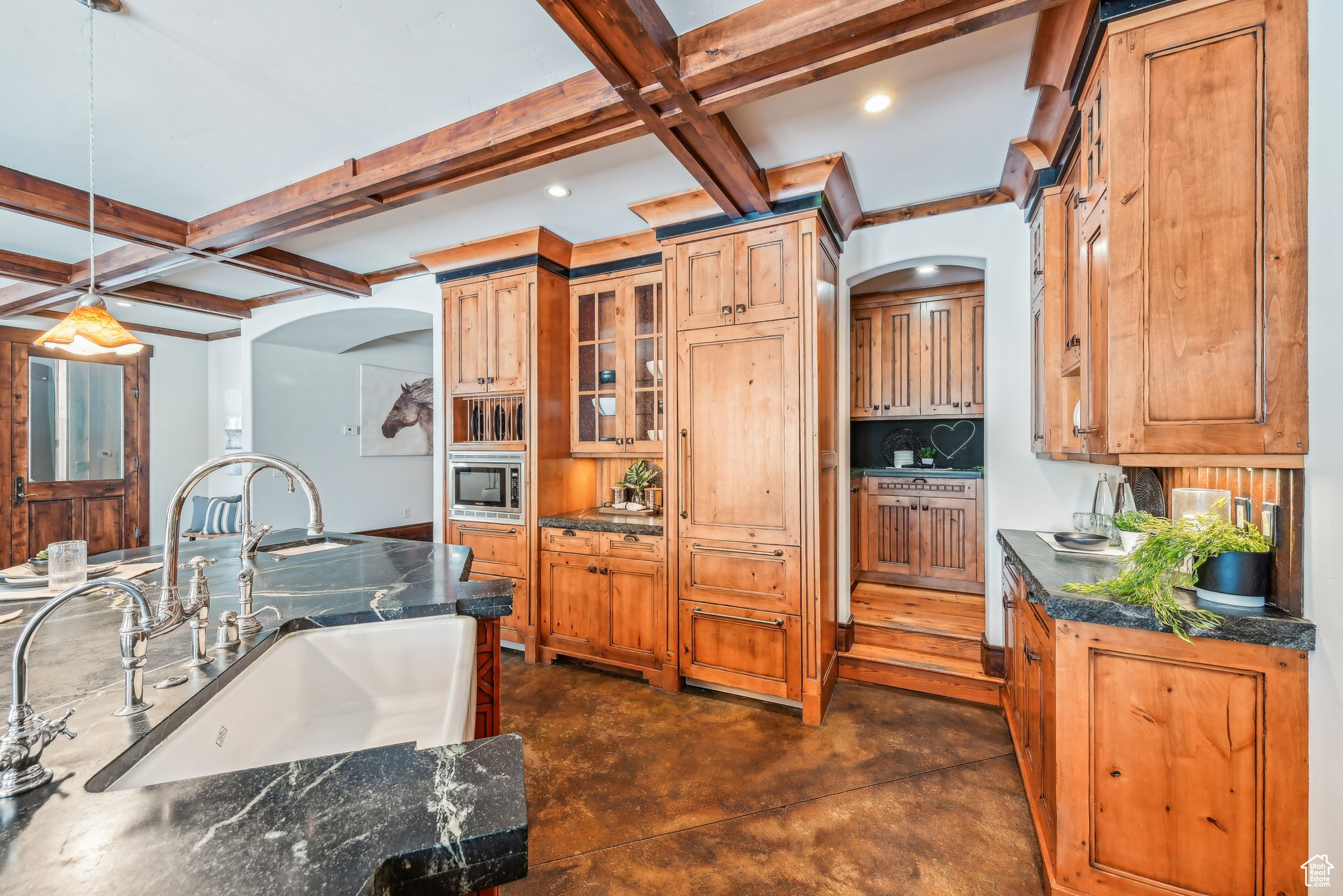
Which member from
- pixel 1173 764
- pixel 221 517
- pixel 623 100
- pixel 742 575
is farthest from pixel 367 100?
pixel 221 517

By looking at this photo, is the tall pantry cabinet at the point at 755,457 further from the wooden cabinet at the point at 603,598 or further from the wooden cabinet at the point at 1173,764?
the wooden cabinet at the point at 1173,764

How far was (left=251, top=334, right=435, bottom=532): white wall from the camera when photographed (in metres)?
5.21

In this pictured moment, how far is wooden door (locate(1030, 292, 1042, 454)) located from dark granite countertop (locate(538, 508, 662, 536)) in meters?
1.96

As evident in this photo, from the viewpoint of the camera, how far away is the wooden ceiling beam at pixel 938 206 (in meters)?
2.83

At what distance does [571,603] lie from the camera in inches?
133

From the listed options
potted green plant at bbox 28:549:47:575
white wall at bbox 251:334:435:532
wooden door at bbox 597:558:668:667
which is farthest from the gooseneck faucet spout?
white wall at bbox 251:334:435:532

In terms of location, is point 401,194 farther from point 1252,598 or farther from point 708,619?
point 1252,598

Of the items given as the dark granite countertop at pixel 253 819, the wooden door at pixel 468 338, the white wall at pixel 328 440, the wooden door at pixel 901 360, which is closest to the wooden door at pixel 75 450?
the white wall at pixel 328 440

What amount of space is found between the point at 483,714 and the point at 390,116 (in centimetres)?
231

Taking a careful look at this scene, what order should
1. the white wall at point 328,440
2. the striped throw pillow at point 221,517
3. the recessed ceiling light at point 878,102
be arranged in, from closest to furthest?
the recessed ceiling light at point 878,102 < the striped throw pillow at point 221,517 < the white wall at point 328,440

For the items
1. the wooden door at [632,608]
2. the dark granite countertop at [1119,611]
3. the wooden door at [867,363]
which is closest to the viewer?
the dark granite countertop at [1119,611]

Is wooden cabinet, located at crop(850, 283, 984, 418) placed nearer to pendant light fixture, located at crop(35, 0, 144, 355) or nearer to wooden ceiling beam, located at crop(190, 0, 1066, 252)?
wooden ceiling beam, located at crop(190, 0, 1066, 252)

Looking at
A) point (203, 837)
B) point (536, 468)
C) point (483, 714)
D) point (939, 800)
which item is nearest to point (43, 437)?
point (536, 468)

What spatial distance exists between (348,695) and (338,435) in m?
5.12
